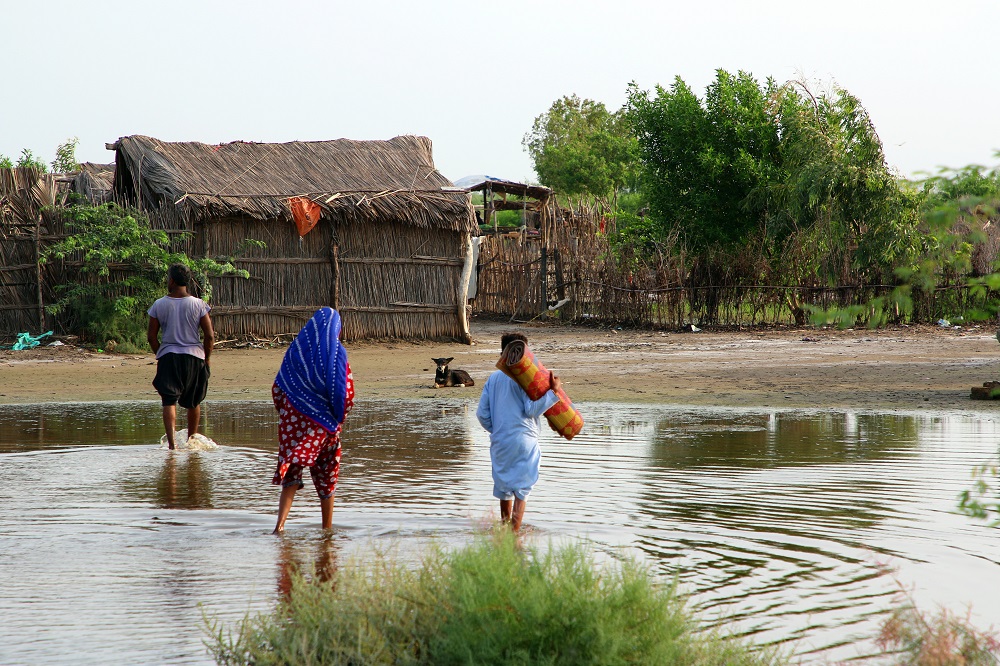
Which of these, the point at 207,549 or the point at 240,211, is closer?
the point at 207,549


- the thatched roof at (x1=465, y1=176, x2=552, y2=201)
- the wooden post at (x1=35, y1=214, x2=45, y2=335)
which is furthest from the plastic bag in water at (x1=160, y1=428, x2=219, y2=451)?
the thatched roof at (x1=465, y1=176, x2=552, y2=201)

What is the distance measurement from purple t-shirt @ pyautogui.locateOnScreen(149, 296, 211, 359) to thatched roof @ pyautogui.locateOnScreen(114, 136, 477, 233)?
9621 millimetres

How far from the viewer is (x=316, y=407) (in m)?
6.24

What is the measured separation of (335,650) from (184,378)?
6.19 metres

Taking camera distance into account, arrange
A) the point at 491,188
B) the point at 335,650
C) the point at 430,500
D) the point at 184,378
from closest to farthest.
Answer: the point at 335,650
the point at 430,500
the point at 184,378
the point at 491,188

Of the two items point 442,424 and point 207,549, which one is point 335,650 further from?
point 442,424

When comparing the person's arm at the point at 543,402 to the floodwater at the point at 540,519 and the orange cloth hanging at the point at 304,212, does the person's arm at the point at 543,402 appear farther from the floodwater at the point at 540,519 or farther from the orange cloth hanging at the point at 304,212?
the orange cloth hanging at the point at 304,212

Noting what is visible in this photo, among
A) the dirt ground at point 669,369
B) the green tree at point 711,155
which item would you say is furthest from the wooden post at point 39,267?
the green tree at point 711,155

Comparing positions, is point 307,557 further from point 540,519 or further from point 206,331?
point 206,331

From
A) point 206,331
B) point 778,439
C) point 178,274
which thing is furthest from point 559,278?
point 178,274

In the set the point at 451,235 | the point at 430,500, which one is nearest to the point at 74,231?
the point at 451,235

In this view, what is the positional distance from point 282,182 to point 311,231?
3.99 feet

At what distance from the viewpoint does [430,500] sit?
6.97 meters

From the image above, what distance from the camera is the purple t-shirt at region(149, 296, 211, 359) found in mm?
9188
